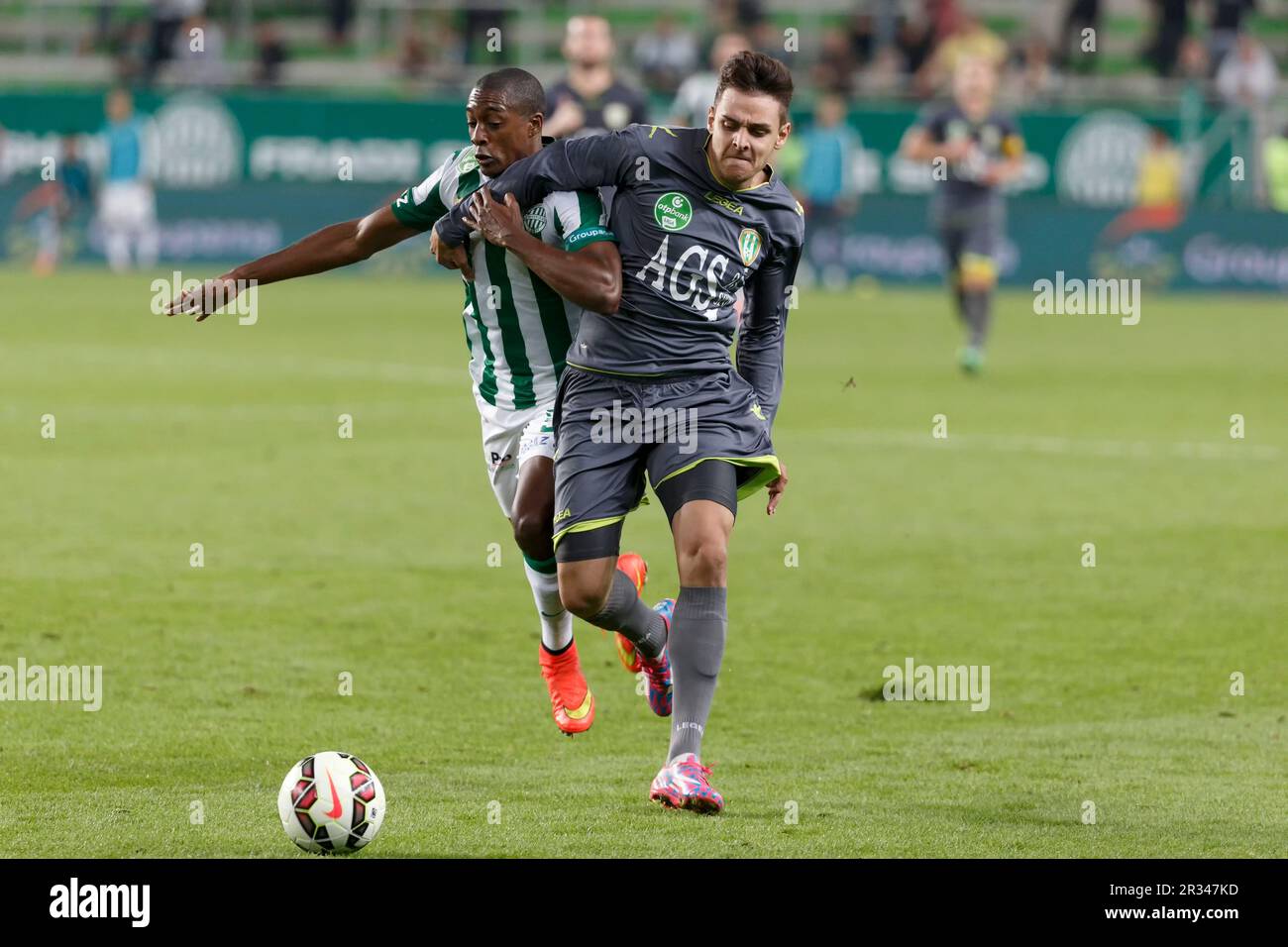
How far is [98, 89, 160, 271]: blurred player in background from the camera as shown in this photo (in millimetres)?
28078

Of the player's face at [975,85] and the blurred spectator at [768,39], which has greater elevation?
the blurred spectator at [768,39]

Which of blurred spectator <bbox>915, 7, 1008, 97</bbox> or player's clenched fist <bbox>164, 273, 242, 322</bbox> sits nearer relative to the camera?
player's clenched fist <bbox>164, 273, 242, 322</bbox>

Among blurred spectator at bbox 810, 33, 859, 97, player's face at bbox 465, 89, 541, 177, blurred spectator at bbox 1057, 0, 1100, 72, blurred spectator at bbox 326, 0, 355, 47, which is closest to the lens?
player's face at bbox 465, 89, 541, 177

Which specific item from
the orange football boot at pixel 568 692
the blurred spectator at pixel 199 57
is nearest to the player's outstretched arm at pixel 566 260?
the orange football boot at pixel 568 692

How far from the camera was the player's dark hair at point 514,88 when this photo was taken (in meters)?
6.50

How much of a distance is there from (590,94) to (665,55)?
16.0m

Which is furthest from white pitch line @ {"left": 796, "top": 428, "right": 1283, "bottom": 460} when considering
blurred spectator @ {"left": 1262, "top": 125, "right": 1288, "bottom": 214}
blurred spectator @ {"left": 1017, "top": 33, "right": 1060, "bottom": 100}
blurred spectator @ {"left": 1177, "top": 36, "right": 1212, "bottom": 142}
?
blurred spectator @ {"left": 1017, "top": 33, "right": 1060, "bottom": 100}

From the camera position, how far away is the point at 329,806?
553 cm

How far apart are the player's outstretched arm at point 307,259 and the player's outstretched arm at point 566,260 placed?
503mm

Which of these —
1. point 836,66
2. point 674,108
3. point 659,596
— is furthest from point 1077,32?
point 659,596

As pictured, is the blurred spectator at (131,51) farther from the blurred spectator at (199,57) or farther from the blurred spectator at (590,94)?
the blurred spectator at (590,94)

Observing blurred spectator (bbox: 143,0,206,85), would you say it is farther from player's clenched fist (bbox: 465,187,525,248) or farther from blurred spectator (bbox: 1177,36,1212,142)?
player's clenched fist (bbox: 465,187,525,248)

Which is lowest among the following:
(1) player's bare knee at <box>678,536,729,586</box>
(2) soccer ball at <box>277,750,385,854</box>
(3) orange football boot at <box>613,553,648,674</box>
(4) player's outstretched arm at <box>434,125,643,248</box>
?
(2) soccer ball at <box>277,750,385,854</box>

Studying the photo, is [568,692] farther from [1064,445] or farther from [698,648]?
[1064,445]
